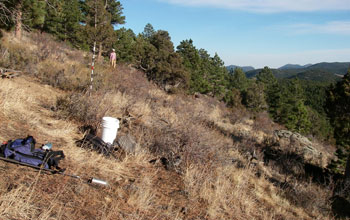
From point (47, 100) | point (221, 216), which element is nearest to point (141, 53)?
point (47, 100)

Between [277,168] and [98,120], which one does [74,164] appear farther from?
[277,168]

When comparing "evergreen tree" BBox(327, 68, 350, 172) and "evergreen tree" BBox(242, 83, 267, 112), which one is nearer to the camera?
"evergreen tree" BBox(327, 68, 350, 172)

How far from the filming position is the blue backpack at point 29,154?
111 inches

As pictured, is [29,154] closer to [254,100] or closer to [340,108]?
[340,108]

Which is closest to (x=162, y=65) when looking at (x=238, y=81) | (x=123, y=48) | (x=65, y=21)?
(x=123, y=48)

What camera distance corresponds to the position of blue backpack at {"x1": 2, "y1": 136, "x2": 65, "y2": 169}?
2822 millimetres

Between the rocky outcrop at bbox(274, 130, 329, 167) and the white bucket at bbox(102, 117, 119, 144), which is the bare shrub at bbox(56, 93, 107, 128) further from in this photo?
the rocky outcrop at bbox(274, 130, 329, 167)

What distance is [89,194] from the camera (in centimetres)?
272

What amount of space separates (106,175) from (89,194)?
0.58 m

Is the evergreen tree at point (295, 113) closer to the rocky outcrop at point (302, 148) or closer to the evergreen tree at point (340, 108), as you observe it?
the rocky outcrop at point (302, 148)

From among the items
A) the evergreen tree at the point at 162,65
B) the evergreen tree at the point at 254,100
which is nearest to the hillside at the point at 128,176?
the evergreen tree at the point at 162,65

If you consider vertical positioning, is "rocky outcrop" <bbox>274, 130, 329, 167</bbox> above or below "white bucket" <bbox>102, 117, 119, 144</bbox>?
below

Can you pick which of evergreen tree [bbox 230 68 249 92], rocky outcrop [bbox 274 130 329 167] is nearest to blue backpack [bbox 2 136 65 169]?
rocky outcrop [bbox 274 130 329 167]

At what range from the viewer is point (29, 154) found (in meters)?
2.93
